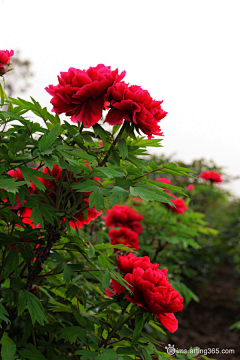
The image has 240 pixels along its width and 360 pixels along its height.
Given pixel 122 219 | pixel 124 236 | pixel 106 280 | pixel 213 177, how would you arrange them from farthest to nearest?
pixel 213 177, pixel 122 219, pixel 124 236, pixel 106 280

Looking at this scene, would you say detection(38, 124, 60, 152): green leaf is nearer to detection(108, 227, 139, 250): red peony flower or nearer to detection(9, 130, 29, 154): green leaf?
detection(9, 130, 29, 154): green leaf

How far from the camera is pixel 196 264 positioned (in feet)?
15.5

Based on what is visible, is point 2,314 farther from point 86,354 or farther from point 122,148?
point 122,148

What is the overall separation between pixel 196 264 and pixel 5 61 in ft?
14.3

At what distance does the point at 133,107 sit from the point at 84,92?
141mm

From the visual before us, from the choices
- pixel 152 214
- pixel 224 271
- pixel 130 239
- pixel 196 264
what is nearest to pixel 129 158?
pixel 130 239

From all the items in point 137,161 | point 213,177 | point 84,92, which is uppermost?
point 213,177

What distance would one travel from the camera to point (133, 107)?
0.84 metres

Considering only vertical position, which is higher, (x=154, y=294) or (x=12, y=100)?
(x=12, y=100)

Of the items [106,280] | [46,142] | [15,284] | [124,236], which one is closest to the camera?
[46,142]

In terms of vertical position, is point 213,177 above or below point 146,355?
above

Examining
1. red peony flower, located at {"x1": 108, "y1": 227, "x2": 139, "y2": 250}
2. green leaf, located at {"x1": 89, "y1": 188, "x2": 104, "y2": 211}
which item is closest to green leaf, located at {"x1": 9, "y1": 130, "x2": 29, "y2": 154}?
green leaf, located at {"x1": 89, "y1": 188, "x2": 104, "y2": 211}

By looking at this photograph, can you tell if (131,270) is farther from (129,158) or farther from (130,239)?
(130,239)

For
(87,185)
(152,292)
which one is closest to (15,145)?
(87,185)
